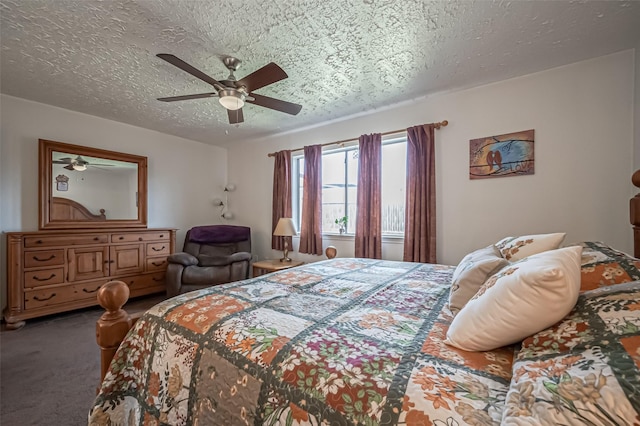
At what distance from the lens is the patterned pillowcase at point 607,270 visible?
844 mm

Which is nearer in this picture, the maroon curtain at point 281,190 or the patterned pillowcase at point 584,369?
the patterned pillowcase at point 584,369

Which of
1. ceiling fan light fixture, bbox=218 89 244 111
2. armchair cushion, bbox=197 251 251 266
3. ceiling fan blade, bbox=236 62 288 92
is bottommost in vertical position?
armchair cushion, bbox=197 251 251 266

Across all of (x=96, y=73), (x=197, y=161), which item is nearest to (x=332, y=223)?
(x=197, y=161)

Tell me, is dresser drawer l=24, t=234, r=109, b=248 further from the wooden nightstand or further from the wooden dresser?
the wooden nightstand

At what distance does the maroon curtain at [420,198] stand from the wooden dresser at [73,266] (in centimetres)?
344

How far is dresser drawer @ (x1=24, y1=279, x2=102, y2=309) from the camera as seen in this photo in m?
2.73

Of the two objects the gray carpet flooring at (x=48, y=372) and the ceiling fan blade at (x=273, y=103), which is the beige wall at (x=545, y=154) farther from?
the gray carpet flooring at (x=48, y=372)

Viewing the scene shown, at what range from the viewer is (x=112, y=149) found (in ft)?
12.0

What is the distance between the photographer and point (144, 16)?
5.69ft

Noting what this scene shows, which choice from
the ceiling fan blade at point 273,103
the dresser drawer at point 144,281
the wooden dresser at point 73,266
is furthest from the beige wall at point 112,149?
the ceiling fan blade at point 273,103

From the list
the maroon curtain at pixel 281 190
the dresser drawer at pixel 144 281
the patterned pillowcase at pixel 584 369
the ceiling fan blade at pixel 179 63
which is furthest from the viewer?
the maroon curtain at pixel 281 190

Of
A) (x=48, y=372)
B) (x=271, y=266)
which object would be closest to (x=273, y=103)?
(x=271, y=266)

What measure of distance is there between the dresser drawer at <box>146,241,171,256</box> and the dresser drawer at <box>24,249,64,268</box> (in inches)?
34.6

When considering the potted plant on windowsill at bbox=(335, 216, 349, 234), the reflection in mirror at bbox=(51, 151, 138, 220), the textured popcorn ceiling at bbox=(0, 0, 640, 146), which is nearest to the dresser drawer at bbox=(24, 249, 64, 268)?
the reflection in mirror at bbox=(51, 151, 138, 220)
